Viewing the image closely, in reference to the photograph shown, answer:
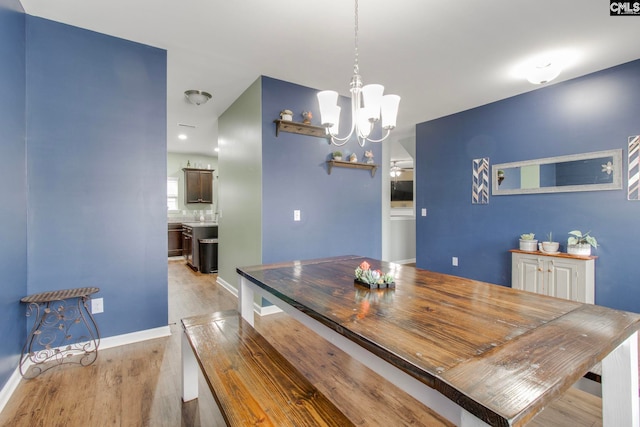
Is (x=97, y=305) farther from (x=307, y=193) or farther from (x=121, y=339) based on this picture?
(x=307, y=193)

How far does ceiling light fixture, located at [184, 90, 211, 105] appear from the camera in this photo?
3.64m

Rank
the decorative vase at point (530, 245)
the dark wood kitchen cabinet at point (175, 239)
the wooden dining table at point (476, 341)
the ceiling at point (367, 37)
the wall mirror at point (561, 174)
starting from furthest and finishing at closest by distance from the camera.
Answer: the dark wood kitchen cabinet at point (175, 239), the decorative vase at point (530, 245), the wall mirror at point (561, 174), the ceiling at point (367, 37), the wooden dining table at point (476, 341)

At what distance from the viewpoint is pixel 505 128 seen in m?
3.86

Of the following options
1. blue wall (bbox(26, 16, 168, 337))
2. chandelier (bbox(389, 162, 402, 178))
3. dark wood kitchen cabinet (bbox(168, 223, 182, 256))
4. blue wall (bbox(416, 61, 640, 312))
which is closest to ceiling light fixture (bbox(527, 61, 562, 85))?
blue wall (bbox(416, 61, 640, 312))

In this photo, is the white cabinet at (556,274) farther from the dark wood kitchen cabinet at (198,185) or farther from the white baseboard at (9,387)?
the dark wood kitchen cabinet at (198,185)

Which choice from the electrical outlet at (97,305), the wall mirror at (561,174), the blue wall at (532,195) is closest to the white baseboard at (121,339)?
the electrical outlet at (97,305)

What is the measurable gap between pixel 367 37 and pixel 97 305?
123 inches

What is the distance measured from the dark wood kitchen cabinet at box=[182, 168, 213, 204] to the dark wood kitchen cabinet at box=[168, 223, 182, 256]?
2.61ft

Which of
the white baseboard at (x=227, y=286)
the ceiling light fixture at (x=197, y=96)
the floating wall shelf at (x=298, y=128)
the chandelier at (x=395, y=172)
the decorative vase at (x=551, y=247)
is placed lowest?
the white baseboard at (x=227, y=286)

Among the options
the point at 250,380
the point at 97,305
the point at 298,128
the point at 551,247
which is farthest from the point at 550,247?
the point at 97,305

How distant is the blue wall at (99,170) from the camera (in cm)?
224

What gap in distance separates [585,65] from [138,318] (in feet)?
15.9

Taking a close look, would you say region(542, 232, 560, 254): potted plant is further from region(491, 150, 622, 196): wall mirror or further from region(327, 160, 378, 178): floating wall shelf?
region(327, 160, 378, 178): floating wall shelf

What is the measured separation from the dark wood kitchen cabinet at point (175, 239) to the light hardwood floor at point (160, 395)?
4685 mm
